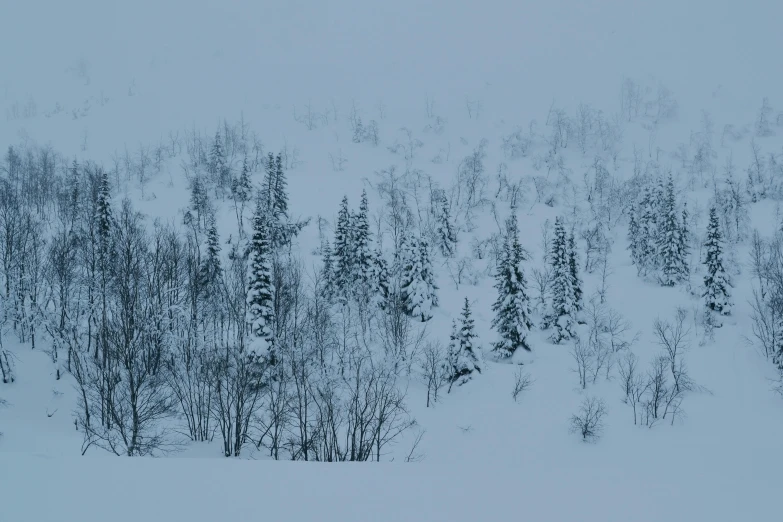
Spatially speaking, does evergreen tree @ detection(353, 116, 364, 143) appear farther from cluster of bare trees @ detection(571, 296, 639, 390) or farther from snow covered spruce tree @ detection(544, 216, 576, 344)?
cluster of bare trees @ detection(571, 296, 639, 390)

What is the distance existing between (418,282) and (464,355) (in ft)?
40.1

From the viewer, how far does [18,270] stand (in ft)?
94.1

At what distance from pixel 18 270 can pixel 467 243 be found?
169ft

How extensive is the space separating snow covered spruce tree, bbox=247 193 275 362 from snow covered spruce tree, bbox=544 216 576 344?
25446 mm

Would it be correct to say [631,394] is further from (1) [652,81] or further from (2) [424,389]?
(1) [652,81]

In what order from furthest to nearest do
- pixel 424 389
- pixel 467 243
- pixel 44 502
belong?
pixel 467 243, pixel 424 389, pixel 44 502

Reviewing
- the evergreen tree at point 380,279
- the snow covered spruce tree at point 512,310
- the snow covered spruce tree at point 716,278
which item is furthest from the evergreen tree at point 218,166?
the snow covered spruce tree at point 716,278

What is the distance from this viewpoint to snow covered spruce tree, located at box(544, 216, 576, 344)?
36.8 metres

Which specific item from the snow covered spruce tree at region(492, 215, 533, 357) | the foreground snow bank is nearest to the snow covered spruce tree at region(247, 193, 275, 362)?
the snow covered spruce tree at region(492, 215, 533, 357)

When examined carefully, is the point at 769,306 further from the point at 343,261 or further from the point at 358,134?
the point at 358,134

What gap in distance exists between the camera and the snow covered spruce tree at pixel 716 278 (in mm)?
39719

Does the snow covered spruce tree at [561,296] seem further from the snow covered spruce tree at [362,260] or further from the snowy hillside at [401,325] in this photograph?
the snow covered spruce tree at [362,260]

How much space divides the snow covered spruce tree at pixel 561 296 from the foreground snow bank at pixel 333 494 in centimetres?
3271

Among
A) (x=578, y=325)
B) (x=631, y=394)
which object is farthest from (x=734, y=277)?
(x=631, y=394)
